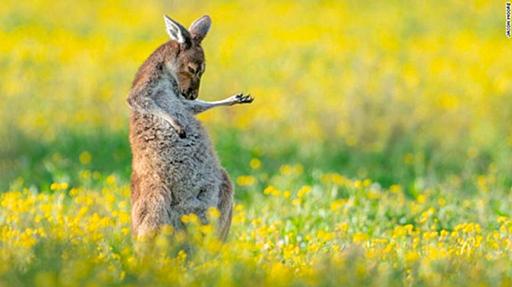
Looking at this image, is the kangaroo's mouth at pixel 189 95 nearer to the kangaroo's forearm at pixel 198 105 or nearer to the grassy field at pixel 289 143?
the kangaroo's forearm at pixel 198 105

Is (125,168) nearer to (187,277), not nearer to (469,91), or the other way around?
(469,91)

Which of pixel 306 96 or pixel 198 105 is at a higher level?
pixel 198 105

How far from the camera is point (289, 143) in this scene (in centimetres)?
1220

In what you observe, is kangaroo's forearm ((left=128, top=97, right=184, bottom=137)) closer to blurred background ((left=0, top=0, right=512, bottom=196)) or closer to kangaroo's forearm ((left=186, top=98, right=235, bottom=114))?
kangaroo's forearm ((left=186, top=98, right=235, bottom=114))

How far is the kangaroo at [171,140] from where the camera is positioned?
6383 millimetres

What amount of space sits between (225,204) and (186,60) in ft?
2.72

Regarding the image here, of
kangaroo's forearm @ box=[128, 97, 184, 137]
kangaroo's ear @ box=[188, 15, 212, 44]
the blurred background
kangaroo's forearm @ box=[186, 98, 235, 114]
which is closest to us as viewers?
kangaroo's forearm @ box=[128, 97, 184, 137]

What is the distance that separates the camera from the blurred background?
38.0 feet

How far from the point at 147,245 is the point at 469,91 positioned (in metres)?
7.70

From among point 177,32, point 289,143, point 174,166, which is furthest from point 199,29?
point 289,143

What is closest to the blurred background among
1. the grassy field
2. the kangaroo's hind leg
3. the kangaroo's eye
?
the grassy field

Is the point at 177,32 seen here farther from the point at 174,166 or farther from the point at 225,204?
the point at 225,204

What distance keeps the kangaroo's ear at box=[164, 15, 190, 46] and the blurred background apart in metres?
3.65

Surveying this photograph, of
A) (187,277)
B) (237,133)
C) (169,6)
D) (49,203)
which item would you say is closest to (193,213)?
(187,277)
